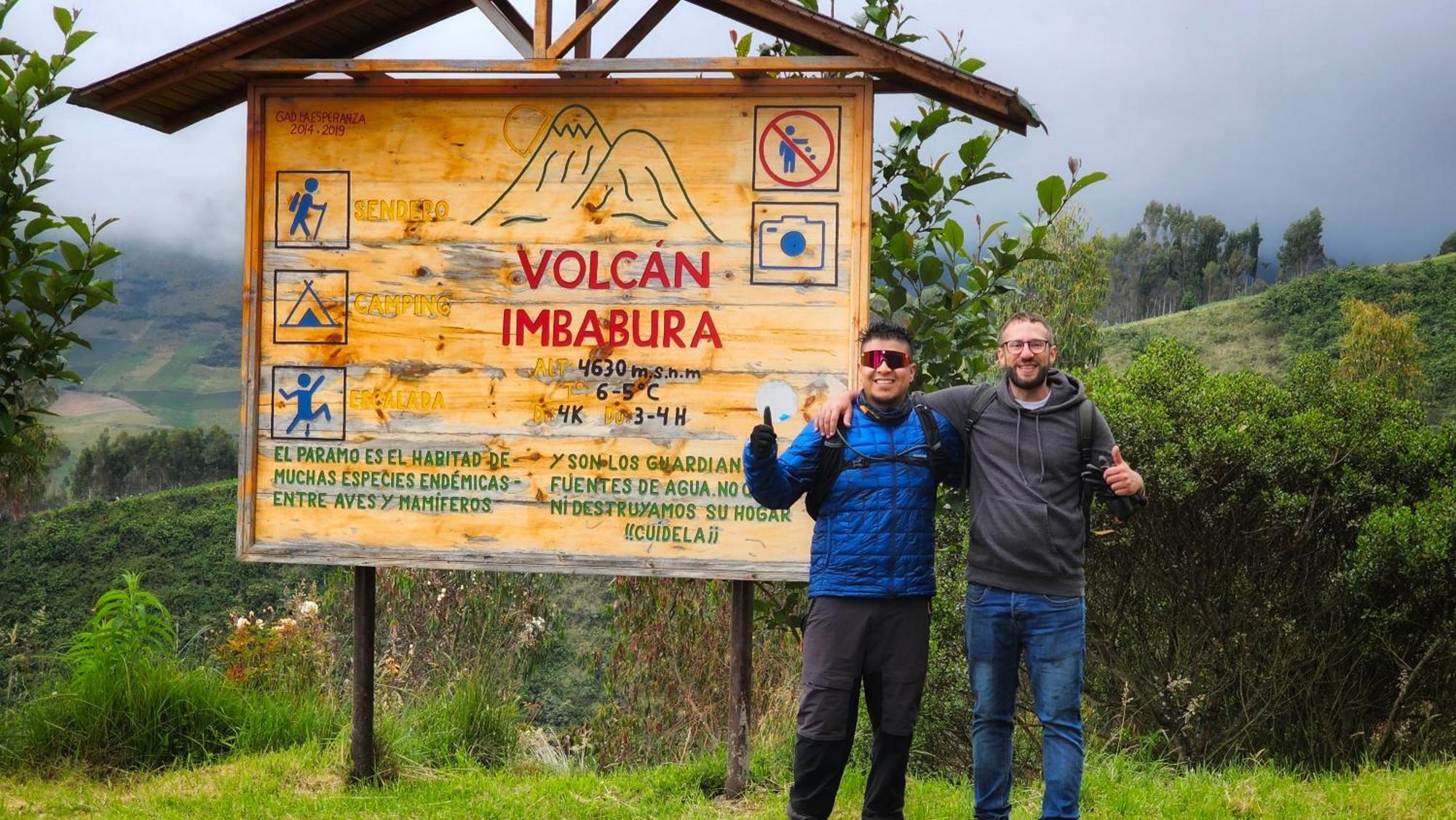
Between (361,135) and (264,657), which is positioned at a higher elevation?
(361,135)

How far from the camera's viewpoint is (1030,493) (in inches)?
159

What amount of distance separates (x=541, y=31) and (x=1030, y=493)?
9.20 feet

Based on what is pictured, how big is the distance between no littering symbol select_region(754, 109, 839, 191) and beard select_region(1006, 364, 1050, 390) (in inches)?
49.4

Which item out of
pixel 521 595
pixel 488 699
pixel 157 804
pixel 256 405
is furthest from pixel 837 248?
pixel 521 595

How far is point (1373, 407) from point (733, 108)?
436 cm

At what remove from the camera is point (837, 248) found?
495 centimetres

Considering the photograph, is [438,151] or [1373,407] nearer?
[438,151]

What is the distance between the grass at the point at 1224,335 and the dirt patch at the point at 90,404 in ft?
200

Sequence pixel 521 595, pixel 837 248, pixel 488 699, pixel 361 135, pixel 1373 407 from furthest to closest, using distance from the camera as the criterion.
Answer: pixel 521 595 → pixel 1373 407 → pixel 488 699 → pixel 361 135 → pixel 837 248

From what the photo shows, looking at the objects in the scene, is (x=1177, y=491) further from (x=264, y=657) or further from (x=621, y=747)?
(x=264, y=657)

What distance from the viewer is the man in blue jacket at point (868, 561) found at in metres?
4.05

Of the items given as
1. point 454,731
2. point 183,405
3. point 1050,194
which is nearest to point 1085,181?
point 1050,194

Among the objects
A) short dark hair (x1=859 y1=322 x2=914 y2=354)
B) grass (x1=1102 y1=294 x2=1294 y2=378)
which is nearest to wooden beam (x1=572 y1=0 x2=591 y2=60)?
short dark hair (x1=859 y1=322 x2=914 y2=354)

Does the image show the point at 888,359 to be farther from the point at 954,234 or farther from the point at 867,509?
the point at 954,234
